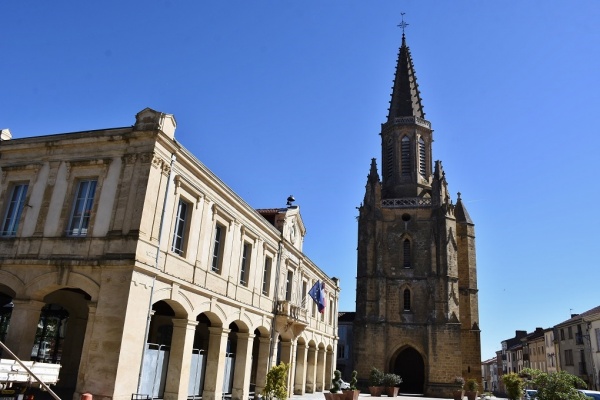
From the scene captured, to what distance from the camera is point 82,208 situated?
15219 mm

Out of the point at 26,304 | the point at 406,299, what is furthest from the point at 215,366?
the point at 406,299

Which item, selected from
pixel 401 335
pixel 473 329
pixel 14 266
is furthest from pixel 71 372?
pixel 473 329

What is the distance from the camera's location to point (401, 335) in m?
40.3

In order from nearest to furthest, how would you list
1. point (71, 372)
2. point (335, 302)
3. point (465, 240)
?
point (71, 372) < point (335, 302) < point (465, 240)

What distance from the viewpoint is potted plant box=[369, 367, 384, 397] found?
113ft

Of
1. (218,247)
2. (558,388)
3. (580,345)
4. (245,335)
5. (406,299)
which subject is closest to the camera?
(558,388)

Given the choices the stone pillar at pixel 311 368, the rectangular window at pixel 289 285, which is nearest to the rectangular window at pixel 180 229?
the rectangular window at pixel 289 285

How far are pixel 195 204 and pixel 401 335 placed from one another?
2890cm

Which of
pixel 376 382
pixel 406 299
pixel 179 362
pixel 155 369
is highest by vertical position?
pixel 406 299

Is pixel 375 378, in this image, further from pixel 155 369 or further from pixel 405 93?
pixel 405 93

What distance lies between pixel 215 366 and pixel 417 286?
26786 mm

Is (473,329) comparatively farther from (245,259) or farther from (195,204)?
(195,204)

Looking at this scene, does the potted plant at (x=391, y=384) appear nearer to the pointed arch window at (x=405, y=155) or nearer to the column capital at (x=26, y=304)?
the pointed arch window at (x=405, y=155)

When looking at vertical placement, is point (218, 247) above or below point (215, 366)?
above
